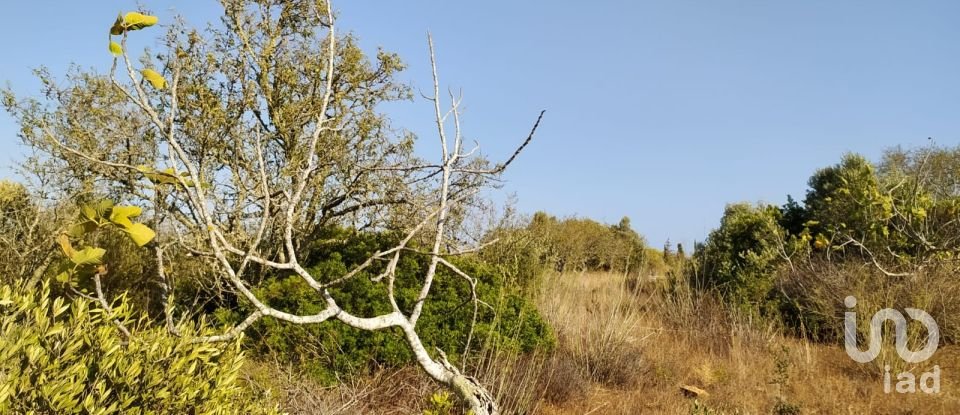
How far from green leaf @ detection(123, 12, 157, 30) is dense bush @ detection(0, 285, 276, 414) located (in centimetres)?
100

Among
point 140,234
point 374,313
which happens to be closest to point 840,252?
point 374,313

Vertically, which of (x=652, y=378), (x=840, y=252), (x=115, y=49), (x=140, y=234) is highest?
(x=840, y=252)

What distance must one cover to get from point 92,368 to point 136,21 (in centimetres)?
126

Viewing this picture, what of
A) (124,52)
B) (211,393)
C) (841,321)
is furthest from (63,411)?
(841,321)

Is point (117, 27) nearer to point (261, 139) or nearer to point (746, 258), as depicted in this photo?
point (261, 139)

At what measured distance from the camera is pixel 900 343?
5.64m

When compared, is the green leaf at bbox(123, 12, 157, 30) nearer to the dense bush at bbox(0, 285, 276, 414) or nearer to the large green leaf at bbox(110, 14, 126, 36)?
the large green leaf at bbox(110, 14, 126, 36)

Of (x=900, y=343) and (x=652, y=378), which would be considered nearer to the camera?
(x=652, y=378)

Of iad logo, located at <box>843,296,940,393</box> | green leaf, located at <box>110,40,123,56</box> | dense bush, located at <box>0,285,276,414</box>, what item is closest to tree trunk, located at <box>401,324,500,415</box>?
dense bush, located at <box>0,285,276,414</box>

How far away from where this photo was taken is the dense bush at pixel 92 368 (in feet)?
5.16

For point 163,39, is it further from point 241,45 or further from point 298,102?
point 298,102

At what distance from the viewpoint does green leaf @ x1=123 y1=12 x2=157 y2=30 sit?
214 centimetres

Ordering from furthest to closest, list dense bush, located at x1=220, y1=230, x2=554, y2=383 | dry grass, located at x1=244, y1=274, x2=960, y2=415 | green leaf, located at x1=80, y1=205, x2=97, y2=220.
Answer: dense bush, located at x1=220, y1=230, x2=554, y2=383 < dry grass, located at x1=244, y1=274, x2=960, y2=415 < green leaf, located at x1=80, y1=205, x2=97, y2=220

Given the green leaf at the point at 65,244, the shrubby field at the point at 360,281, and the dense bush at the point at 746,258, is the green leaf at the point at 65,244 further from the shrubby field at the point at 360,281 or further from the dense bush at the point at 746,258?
the dense bush at the point at 746,258
